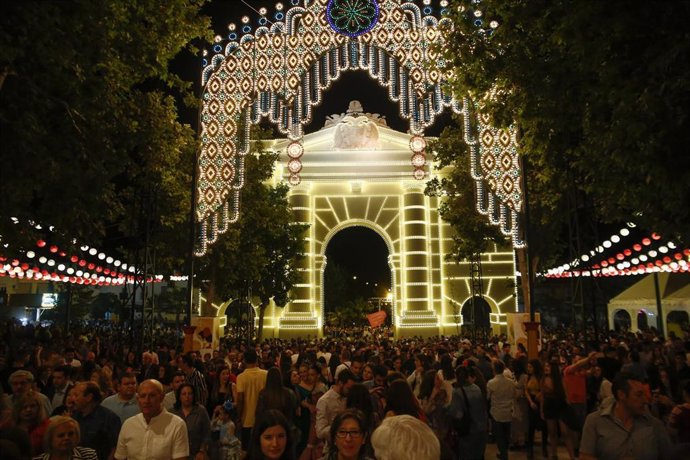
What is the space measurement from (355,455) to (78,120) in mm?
9603

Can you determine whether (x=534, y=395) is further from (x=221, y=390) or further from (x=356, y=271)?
(x=356, y=271)

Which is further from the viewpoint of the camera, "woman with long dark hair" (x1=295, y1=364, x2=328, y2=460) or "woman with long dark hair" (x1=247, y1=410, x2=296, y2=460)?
"woman with long dark hair" (x1=295, y1=364, x2=328, y2=460)

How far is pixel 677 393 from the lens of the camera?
906 cm

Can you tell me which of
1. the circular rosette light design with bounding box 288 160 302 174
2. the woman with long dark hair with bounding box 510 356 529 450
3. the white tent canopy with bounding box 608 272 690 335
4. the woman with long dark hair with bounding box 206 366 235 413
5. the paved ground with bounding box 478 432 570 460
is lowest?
the paved ground with bounding box 478 432 570 460

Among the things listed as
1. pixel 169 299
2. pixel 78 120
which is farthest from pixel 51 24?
pixel 169 299

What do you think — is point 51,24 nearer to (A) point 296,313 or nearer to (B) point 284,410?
(B) point 284,410

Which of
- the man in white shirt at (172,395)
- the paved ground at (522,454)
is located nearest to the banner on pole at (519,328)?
the paved ground at (522,454)

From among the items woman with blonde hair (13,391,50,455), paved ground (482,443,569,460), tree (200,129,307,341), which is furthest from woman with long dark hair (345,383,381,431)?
tree (200,129,307,341)

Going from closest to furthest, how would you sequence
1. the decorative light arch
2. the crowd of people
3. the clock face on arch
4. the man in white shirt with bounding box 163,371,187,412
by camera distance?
the crowd of people
the man in white shirt with bounding box 163,371,187,412
the decorative light arch
the clock face on arch

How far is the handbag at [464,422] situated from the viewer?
754 cm

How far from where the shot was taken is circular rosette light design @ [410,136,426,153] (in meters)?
26.6

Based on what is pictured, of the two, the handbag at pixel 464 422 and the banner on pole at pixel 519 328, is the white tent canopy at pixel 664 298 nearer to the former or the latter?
the banner on pole at pixel 519 328

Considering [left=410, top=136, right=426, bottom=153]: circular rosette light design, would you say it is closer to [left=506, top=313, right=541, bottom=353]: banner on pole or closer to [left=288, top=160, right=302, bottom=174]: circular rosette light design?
[left=288, top=160, right=302, bottom=174]: circular rosette light design

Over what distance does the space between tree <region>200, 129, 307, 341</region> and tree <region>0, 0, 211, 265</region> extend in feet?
30.5
